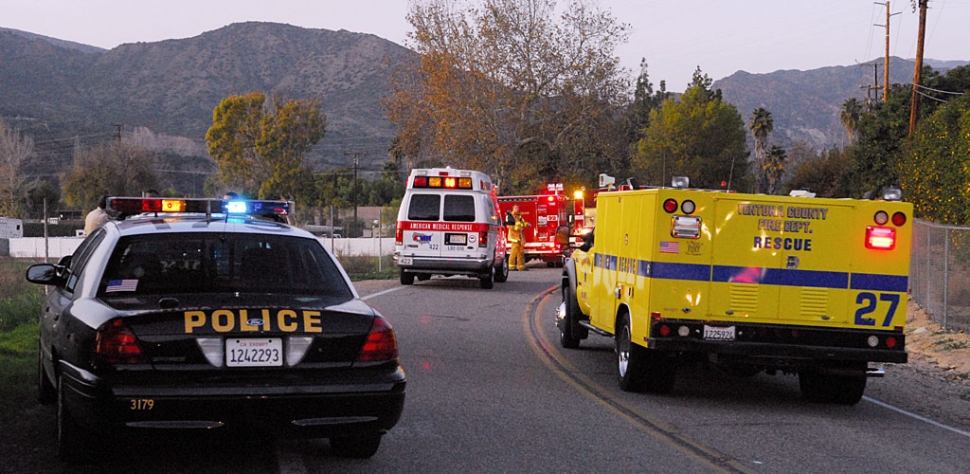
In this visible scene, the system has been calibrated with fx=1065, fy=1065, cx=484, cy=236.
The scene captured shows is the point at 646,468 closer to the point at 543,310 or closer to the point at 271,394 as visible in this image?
the point at 271,394

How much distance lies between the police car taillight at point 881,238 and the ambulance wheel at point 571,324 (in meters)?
4.15

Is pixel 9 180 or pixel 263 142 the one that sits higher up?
pixel 263 142

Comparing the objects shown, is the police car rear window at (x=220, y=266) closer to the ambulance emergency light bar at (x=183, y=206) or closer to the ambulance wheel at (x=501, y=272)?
the ambulance emergency light bar at (x=183, y=206)

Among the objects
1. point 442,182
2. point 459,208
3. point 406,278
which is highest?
point 442,182

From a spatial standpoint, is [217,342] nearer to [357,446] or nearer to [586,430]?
[357,446]

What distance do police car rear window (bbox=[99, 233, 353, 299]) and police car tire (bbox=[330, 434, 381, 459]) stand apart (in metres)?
0.94

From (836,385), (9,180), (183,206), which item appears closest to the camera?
(183,206)

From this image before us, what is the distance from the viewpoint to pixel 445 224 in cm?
2266

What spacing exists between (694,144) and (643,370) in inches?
2809

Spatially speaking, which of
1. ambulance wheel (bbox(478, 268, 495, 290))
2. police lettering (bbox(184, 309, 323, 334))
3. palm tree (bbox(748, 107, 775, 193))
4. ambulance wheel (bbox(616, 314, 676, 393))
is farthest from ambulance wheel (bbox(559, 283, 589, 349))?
palm tree (bbox(748, 107, 775, 193))

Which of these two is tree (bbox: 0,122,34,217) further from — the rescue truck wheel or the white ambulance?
the rescue truck wheel

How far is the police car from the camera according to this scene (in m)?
5.81

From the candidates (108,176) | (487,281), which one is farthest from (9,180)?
(487,281)

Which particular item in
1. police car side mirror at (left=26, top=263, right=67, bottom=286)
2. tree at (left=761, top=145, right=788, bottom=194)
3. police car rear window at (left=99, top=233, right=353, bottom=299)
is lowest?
police car side mirror at (left=26, top=263, right=67, bottom=286)
